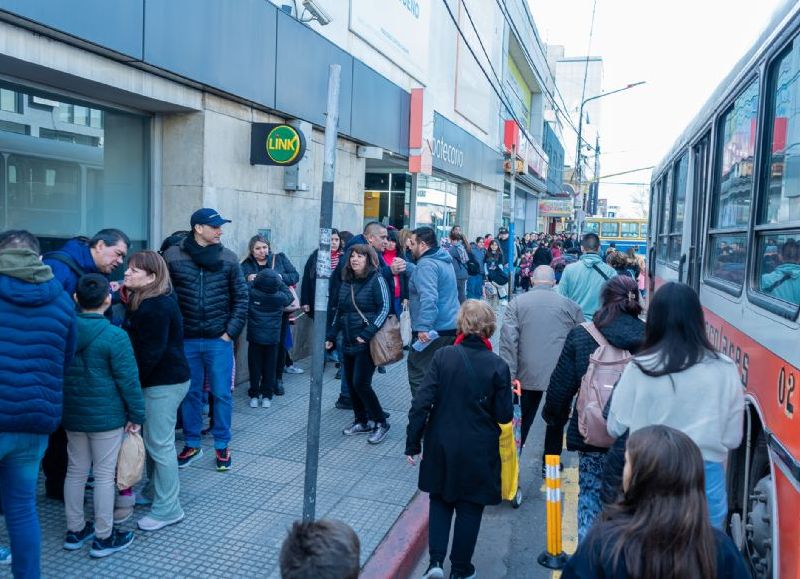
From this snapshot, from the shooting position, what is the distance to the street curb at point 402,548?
4242 millimetres

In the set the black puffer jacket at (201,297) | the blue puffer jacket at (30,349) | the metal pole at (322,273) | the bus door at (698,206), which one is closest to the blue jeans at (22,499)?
the blue puffer jacket at (30,349)

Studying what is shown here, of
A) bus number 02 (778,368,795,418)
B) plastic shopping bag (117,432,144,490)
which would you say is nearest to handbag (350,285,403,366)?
plastic shopping bag (117,432,144,490)

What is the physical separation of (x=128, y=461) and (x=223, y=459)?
4.69 feet

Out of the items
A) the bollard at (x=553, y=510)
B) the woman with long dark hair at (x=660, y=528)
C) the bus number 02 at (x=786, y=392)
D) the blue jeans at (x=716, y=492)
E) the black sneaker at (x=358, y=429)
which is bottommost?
the black sneaker at (x=358, y=429)

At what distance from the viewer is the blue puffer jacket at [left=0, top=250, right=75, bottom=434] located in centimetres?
335

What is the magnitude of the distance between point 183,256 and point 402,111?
27.7ft

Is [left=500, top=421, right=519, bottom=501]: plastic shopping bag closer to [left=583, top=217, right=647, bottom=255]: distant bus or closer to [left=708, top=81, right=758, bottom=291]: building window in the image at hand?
[left=708, top=81, right=758, bottom=291]: building window

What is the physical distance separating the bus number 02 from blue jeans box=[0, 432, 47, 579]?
3343 millimetres

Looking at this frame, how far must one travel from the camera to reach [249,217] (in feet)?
27.7

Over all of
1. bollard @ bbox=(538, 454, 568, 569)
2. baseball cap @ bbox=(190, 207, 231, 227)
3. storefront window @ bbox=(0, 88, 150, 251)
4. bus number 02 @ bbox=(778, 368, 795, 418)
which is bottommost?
bollard @ bbox=(538, 454, 568, 569)

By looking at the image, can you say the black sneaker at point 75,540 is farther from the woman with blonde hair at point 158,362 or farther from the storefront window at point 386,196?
the storefront window at point 386,196

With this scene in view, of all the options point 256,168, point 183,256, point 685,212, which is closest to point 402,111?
point 256,168

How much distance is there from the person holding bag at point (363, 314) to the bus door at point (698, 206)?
8.46ft

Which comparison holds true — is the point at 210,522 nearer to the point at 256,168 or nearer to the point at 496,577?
the point at 496,577
